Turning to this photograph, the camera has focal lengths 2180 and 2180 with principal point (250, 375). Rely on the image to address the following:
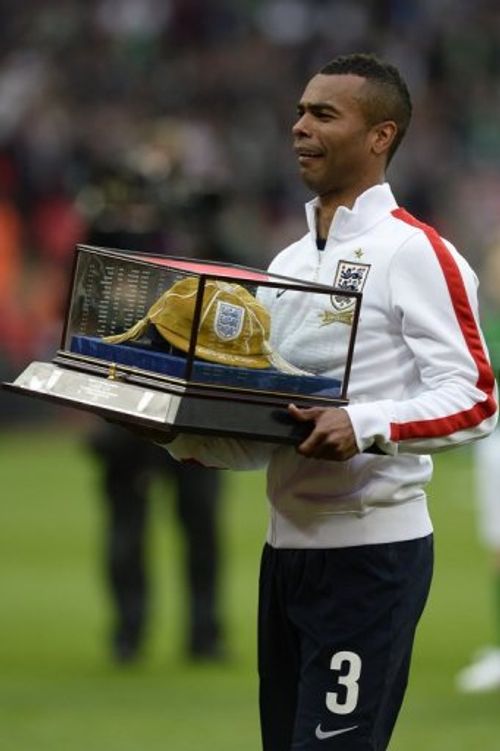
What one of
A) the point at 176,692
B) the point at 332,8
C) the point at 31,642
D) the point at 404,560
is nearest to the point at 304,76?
the point at 332,8

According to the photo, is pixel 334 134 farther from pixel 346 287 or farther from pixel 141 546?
pixel 141 546

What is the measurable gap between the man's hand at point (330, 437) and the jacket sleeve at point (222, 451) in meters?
0.45

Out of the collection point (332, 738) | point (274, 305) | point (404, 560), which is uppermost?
point (274, 305)

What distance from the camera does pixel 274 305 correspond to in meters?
4.98

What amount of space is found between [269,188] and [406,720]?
17.6 m

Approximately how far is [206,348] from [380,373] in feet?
1.48

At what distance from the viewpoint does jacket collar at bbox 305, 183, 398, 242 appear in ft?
16.7

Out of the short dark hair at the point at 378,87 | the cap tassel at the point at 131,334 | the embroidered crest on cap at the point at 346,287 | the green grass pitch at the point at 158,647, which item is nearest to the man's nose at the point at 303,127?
the short dark hair at the point at 378,87

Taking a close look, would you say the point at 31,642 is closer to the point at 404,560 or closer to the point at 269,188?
the point at 404,560

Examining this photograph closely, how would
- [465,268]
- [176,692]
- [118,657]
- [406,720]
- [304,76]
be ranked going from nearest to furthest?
1. [465,268]
2. [406,720]
3. [176,692]
4. [118,657]
5. [304,76]

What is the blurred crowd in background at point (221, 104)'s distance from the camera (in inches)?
999

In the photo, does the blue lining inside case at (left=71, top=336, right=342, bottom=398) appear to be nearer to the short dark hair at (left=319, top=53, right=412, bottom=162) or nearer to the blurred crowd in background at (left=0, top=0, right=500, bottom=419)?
the short dark hair at (left=319, top=53, right=412, bottom=162)

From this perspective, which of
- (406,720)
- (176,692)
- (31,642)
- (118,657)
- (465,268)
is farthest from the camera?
(31,642)

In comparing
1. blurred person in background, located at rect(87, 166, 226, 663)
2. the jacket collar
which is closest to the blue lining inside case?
the jacket collar
